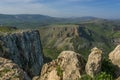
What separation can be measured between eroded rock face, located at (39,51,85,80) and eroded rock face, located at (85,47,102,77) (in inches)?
80.2

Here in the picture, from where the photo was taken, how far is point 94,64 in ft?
168

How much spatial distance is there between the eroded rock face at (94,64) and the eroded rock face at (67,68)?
6.68 ft

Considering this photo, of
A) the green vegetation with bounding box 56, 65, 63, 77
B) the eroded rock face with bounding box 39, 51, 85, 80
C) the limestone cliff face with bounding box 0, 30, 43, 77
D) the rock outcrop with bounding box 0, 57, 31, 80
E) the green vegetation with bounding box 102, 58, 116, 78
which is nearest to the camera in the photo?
the rock outcrop with bounding box 0, 57, 31, 80

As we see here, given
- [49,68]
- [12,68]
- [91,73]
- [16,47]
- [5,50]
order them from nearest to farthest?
1. [12,68]
2. [91,73]
3. [49,68]
4. [5,50]
5. [16,47]

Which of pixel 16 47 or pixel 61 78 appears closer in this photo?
pixel 61 78

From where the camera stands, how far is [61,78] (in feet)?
176

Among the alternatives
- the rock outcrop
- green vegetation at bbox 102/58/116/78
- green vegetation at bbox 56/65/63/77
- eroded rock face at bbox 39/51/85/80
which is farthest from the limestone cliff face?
the rock outcrop

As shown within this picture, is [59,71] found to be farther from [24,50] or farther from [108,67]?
[24,50]

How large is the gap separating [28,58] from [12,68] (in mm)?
110703

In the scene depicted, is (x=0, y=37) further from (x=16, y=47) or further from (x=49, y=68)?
(x=49, y=68)

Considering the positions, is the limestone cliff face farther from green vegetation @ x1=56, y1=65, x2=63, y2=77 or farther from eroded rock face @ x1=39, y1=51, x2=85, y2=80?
green vegetation @ x1=56, y1=65, x2=63, y2=77

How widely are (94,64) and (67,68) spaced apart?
5260mm

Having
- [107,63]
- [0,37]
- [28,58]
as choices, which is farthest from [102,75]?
[28,58]

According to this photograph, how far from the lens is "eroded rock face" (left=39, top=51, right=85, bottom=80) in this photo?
52.5 meters
